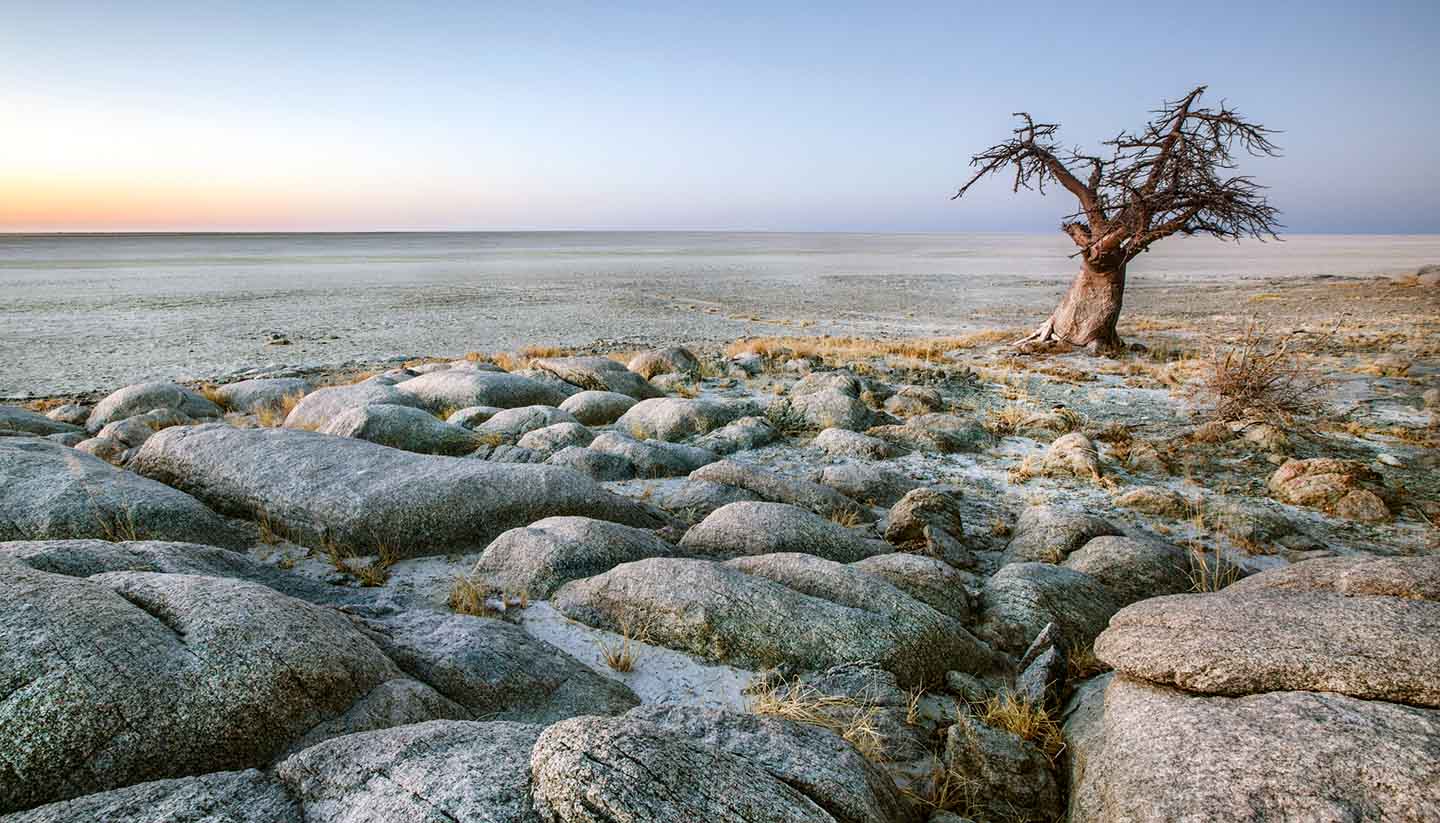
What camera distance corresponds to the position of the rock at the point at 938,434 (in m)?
10.4

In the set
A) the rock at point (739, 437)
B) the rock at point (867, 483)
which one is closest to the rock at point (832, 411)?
the rock at point (739, 437)

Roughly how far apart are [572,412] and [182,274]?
52.8 metres

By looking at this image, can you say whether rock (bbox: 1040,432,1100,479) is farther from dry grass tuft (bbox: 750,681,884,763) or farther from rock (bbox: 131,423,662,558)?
dry grass tuft (bbox: 750,681,884,763)

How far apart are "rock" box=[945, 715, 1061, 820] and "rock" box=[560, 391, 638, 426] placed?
881cm

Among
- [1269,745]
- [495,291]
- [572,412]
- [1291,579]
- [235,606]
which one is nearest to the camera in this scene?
[1269,745]

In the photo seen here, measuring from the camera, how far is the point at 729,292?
41156mm

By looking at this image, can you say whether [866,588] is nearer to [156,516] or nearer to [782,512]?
[782,512]

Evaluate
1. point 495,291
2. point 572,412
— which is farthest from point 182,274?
point 572,412

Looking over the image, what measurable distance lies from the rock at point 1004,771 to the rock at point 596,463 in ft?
18.5

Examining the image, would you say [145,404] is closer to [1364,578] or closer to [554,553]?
[554,553]

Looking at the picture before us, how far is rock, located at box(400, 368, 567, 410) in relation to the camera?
12164mm

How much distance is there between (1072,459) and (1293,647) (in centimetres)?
614

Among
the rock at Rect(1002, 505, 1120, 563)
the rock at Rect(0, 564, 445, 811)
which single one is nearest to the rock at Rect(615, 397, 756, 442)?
the rock at Rect(1002, 505, 1120, 563)

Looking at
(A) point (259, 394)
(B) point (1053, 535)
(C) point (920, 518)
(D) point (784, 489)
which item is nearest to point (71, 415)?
(A) point (259, 394)
